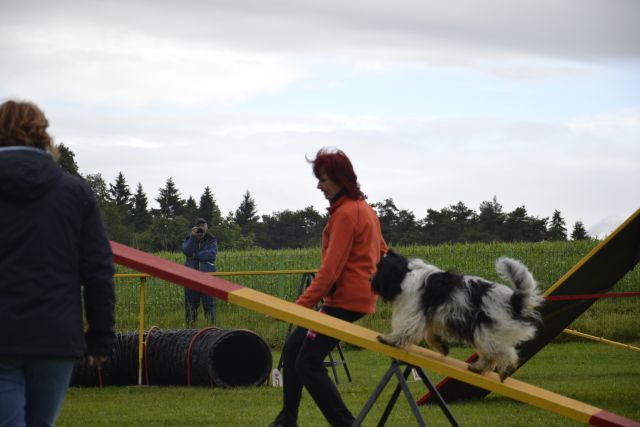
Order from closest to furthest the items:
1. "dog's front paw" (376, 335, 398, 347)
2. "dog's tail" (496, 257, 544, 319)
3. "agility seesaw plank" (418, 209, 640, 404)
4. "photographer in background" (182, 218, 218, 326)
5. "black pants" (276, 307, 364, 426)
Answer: "dog's front paw" (376, 335, 398, 347) → "dog's tail" (496, 257, 544, 319) → "black pants" (276, 307, 364, 426) → "agility seesaw plank" (418, 209, 640, 404) → "photographer in background" (182, 218, 218, 326)

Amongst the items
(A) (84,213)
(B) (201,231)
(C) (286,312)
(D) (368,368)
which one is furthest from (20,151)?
(B) (201,231)

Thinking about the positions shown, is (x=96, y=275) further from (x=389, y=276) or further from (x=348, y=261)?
(x=348, y=261)

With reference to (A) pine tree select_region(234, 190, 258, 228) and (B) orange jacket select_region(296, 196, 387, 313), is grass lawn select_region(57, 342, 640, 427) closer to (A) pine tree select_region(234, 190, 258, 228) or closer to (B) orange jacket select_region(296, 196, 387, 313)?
(B) orange jacket select_region(296, 196, 387, 313)

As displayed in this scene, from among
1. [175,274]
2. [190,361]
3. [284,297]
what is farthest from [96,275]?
[284,297]

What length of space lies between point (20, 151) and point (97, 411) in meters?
5.12

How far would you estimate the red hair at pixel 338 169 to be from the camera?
4957 mm

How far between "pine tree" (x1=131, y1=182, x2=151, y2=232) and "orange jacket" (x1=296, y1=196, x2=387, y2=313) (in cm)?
6805

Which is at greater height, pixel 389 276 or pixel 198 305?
pixel 389 276

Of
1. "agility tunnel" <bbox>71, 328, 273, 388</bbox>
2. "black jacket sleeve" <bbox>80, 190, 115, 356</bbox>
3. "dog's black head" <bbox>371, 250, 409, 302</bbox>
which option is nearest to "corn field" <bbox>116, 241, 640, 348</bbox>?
"agility tunnel" <bbox>71, 328, 273, 388</bbox>

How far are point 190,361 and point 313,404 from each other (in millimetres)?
1935

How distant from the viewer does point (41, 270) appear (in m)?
2.88

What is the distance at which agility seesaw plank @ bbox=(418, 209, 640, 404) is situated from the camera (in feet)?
22.2

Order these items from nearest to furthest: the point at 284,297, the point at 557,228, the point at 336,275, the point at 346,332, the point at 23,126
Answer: the point at 23,126, the point at 346,332, the point at 336,275, the point at 284,297, the point at 557,228

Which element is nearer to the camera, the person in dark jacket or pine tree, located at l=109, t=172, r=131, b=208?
the person in dark jacket
